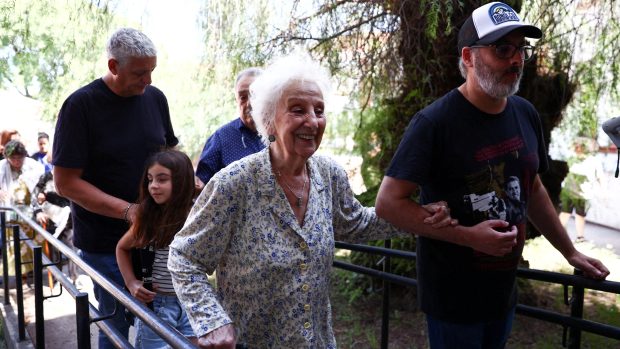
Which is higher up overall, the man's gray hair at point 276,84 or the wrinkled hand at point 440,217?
the man's gray hair at point 276,84

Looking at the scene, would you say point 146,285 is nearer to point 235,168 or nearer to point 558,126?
point 235,168

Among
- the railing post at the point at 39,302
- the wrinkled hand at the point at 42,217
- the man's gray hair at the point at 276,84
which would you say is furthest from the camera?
the wrinkled hand at the point at 42,217

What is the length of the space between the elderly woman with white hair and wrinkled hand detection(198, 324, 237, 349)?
0.05 metres

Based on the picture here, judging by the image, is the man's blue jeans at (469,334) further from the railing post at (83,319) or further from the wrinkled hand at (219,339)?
the railing post at (83,319)

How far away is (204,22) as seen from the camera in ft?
15.4

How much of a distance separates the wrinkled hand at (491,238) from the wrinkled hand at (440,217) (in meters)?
0.07

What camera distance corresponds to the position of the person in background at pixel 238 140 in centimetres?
297

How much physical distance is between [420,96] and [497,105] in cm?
305

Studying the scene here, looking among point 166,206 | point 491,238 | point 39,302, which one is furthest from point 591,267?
point 39,302

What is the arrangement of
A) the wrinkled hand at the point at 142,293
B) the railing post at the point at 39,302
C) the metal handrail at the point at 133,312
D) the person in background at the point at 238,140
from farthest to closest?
the railing post at the point at 39,302, the person in background at the point at 238,140, the wrinkled hand at the point at 142,293, the metal handrail at the point at 133,312

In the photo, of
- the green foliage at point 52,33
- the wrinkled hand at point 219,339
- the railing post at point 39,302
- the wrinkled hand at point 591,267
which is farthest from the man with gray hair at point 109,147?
the wrinkled hand at point 591,267

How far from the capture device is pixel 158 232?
8.38ft

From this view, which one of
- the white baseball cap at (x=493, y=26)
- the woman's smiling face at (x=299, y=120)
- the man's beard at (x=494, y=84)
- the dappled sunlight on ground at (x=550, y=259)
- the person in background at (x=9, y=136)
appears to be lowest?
the dappled sunlight on ground at (x=550, y=259)

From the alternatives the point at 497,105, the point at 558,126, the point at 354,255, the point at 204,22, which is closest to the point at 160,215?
the point at 497,105
